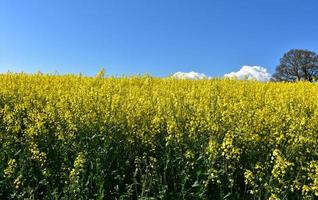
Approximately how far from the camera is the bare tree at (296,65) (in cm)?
5397

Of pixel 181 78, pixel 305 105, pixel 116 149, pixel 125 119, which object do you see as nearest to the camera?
pixel 116 149

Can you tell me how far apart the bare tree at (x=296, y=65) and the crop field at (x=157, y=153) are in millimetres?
48009

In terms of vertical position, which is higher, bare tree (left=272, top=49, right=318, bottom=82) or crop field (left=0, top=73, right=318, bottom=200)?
bare tree (left=272, top=49, right=318, bottom=82)

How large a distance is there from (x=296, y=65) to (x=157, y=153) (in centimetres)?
5165

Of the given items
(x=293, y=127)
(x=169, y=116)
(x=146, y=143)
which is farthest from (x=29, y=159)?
(x=293, y=127)

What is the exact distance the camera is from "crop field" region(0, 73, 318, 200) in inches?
212

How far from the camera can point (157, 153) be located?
21.4ft

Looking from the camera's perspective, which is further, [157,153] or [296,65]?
[296,65]

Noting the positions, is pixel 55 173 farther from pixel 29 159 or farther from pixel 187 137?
pixel 187 137

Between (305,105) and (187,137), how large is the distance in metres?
3.79

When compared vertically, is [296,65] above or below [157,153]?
above

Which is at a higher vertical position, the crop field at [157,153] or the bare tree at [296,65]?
the bare tree at [296,65]

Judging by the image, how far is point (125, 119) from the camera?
7082mm

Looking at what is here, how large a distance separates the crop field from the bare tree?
48009 mm
